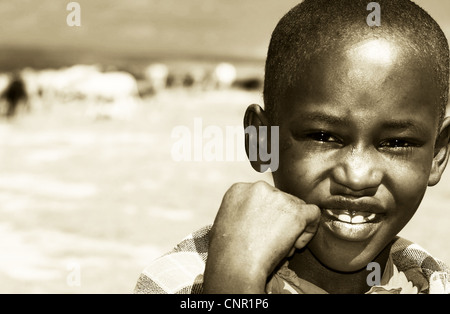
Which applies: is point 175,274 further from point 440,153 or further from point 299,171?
point 440,153

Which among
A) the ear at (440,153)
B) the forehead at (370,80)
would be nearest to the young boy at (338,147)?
the forehead at (370,80)

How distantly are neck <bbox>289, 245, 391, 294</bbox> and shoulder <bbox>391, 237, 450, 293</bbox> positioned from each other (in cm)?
19

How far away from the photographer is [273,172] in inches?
75.2

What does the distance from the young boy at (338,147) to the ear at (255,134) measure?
88 mm

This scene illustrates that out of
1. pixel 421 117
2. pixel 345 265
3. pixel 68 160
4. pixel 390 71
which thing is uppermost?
pixel 390 71

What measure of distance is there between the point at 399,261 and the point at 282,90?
2.36 ft

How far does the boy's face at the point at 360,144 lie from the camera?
5.57 feet

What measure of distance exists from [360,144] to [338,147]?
0.06 m

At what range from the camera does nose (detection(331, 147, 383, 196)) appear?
168cm

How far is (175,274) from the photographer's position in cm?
180

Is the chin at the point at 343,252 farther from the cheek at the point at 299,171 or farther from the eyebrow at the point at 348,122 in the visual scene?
the eyebrow at the point at 348,122

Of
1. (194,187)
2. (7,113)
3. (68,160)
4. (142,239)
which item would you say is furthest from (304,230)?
(7,113)

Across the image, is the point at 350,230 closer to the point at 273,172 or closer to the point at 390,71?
the point at 273,172

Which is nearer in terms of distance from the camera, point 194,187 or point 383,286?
point 383,286
